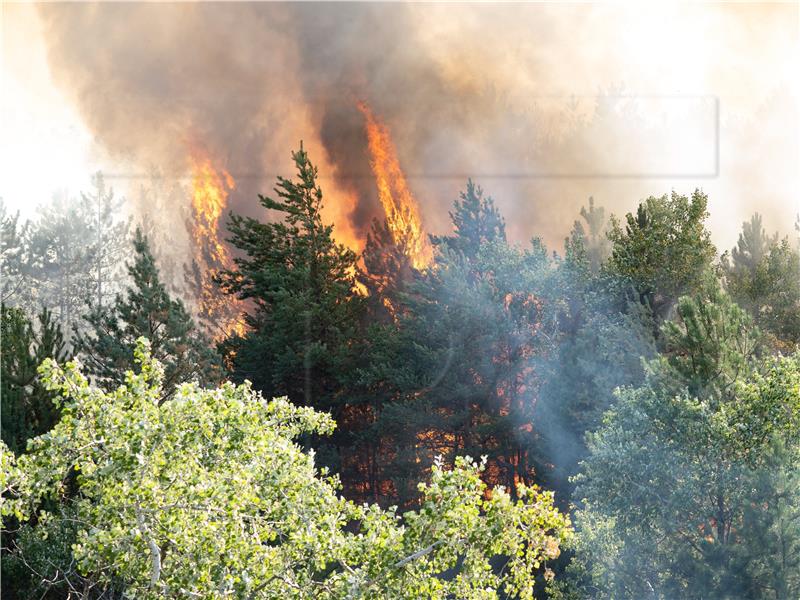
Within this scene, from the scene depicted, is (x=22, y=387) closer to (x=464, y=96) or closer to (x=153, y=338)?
(x=153, y=338)

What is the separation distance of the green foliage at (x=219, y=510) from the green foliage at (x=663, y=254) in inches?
871

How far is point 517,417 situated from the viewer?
119 ft

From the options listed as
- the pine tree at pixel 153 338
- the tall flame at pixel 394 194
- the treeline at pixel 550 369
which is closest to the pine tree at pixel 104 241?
the treeline at pixel 550 369

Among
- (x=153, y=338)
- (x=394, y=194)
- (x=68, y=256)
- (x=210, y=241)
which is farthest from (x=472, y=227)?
(x=210, y=241)

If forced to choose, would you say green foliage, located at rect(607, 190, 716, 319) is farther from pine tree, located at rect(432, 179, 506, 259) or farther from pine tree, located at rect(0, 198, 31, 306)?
pine tree, located at rect(0, 198, 31, 306)

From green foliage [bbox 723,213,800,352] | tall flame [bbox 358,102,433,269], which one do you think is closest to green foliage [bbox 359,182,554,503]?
green foliage [bbox 723,213,800,352]

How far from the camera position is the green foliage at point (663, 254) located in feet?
104

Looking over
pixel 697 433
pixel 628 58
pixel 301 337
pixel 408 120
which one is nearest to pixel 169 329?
pixel 301 337

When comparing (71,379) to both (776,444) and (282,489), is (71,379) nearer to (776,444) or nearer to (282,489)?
(282,489)

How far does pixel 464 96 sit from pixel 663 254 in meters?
34.3

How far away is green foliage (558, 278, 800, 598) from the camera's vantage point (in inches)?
736

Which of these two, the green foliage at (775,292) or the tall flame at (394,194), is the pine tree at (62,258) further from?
the green foliage at (775,292)

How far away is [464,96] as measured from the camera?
63656 millimetres

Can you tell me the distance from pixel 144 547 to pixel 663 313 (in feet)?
80.1
